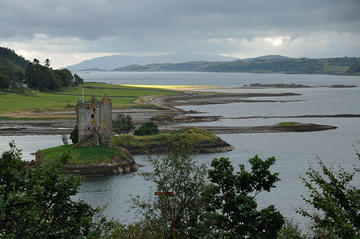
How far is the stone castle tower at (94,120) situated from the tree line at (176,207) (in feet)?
136

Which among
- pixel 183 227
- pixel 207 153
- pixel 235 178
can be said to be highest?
pixel 235 178

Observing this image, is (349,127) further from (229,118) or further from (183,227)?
(183,227)

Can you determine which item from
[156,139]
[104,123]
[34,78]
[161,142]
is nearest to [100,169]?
[104,123]

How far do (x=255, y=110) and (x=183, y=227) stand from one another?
125470 mm

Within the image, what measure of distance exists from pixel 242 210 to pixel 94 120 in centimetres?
4563

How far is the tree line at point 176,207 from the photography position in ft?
60.8

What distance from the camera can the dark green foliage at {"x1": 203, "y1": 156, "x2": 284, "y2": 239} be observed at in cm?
2127

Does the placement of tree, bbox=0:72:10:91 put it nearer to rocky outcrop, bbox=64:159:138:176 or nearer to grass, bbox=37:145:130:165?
grass, bbox=37:145:130:165

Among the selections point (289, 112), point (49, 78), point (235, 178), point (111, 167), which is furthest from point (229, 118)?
point (235, 178)

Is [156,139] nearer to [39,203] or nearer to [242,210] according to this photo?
[242,210]

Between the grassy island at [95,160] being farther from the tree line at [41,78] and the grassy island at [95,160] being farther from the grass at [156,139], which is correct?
the tree line at [41,78]

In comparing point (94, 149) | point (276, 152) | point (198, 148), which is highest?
point (94, 149)

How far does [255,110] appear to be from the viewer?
5709 inches

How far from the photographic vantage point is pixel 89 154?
206 ft
